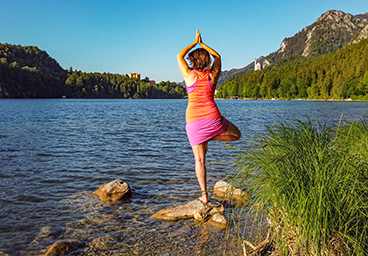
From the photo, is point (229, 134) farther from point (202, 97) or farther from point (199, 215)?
point (199, 215)

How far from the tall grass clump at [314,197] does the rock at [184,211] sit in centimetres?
211

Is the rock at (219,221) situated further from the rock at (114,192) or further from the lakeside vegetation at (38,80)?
the lakeside vegetation at (38,80)

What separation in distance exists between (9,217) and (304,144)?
6.03 meters

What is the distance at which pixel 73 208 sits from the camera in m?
6.30

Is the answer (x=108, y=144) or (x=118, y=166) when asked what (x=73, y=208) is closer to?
(x=118, y=166)

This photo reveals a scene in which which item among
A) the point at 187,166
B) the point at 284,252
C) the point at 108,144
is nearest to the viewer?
the point at 284,252

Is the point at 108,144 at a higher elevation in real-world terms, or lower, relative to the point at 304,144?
lower

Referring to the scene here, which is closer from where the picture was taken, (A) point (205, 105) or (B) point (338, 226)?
(B) point (338, 226)

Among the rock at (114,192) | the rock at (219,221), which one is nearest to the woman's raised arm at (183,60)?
the rock at (219,221)

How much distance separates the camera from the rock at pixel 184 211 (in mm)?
5496

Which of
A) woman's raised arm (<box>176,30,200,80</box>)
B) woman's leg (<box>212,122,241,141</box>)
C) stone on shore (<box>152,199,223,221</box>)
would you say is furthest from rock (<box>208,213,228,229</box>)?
woman's raised arm (<box>176,30,200,80</box>)

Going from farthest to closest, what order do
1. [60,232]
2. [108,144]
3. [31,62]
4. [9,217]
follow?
[31,62] → [108,144] → [9,217] → [60,232]

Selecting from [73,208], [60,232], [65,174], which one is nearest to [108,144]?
[65,174]

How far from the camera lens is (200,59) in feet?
15.1
